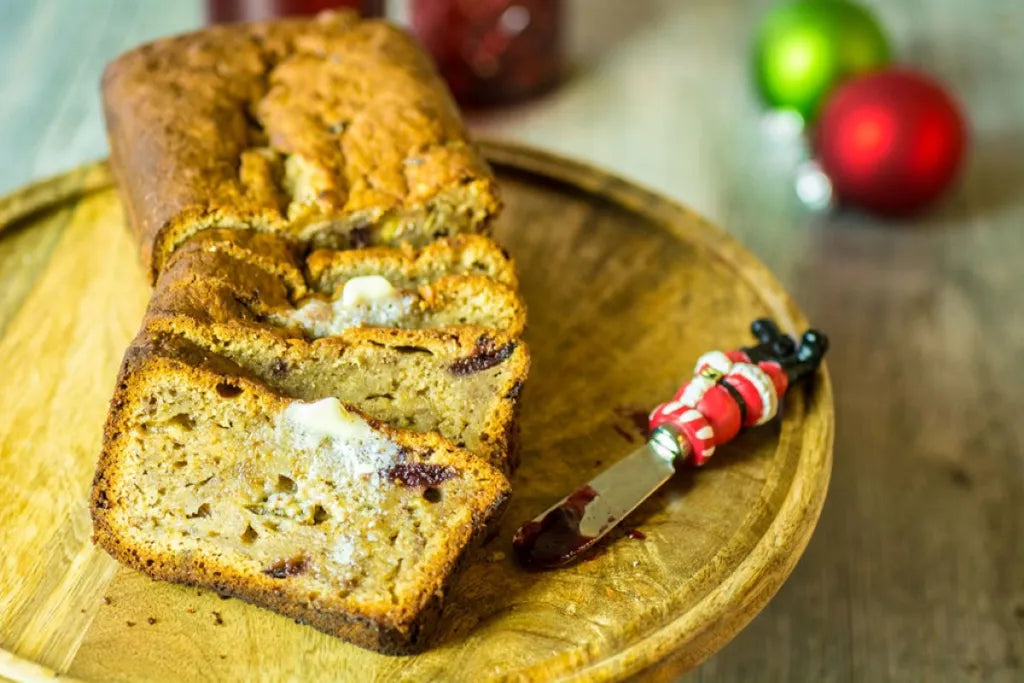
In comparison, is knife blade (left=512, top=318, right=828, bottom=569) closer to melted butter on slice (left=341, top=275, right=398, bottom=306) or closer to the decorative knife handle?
the decorative knife handle

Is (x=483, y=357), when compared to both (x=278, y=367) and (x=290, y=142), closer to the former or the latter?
(x=278, y=367)

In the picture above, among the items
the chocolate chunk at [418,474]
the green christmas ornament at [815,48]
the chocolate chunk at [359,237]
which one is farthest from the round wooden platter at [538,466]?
the green christmas ornament at [815,48]

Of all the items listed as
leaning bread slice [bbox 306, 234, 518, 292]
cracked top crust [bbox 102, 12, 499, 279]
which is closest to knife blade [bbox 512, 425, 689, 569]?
leaning bread slice [bbox 306, 234, 518, 292]

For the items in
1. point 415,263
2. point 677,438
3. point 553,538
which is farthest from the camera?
point 415,263

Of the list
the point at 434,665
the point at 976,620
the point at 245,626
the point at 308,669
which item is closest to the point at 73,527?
the point at 245,626

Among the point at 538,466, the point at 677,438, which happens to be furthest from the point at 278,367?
the point at 677,438

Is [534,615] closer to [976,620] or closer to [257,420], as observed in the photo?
[257,420]
